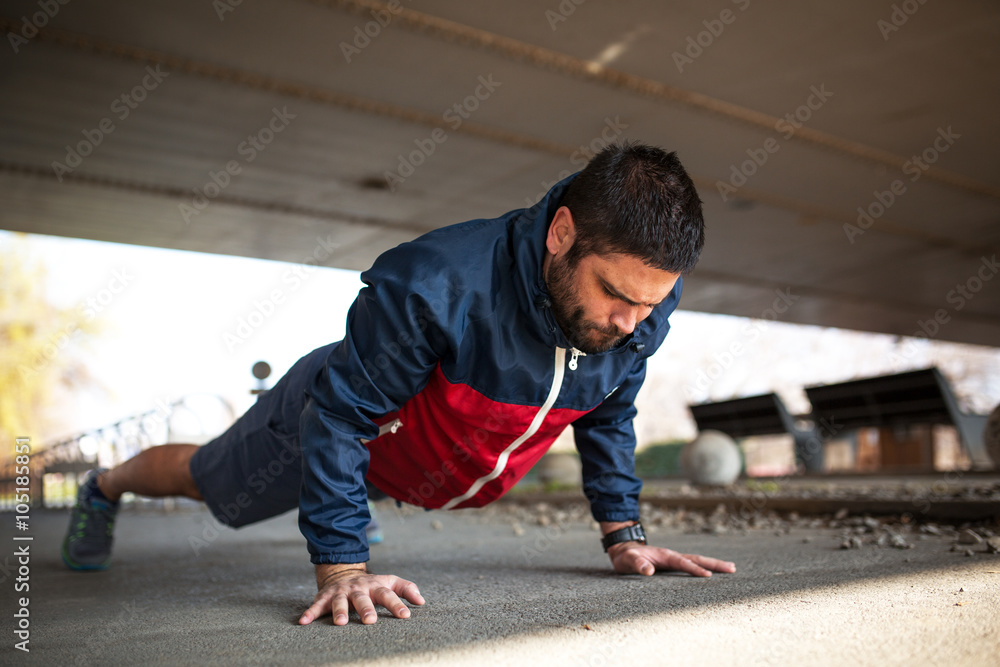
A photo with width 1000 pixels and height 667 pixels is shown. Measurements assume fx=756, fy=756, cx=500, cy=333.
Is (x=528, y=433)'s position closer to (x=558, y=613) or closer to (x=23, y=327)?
(x=558, y=613)

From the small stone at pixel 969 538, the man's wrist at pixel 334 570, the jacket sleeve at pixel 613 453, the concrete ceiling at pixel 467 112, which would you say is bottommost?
the small stone at pixel 969 538

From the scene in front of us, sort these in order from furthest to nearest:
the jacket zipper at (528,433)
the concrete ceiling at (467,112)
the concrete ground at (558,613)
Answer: the concrete ceiling at (467,112) → the jacket zipper at (528,433) → the concrete ground at (558,613)

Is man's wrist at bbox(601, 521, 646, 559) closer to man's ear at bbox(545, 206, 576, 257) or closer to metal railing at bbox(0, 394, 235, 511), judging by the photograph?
man's ear at bbox(545, 206, 576, 257)

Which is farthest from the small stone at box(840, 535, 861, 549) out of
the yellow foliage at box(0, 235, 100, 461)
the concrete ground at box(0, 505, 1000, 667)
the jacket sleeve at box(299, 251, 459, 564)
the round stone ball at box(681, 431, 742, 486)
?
the yellow foliage at box(0, 235, 100, 461)

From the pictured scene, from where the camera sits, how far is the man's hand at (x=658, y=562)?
7.84 ft

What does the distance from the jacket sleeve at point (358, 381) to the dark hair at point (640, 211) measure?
0.42 meters

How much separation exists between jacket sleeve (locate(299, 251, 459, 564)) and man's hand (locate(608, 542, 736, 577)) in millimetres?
903

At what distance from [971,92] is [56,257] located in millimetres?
22201

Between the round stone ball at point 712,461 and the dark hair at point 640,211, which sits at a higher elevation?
the dark hair at point 640,211

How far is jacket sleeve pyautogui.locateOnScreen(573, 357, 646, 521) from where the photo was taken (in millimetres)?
2576

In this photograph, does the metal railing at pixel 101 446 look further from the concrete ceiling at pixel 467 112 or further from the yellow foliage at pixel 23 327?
the yellow foliage at pixel 23 327

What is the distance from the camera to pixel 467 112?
7.73 metres

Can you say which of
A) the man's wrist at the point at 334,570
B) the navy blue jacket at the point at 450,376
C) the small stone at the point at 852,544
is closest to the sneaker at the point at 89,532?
the navy blue jacket at the point at 450,376

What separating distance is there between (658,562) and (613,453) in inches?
15.1
